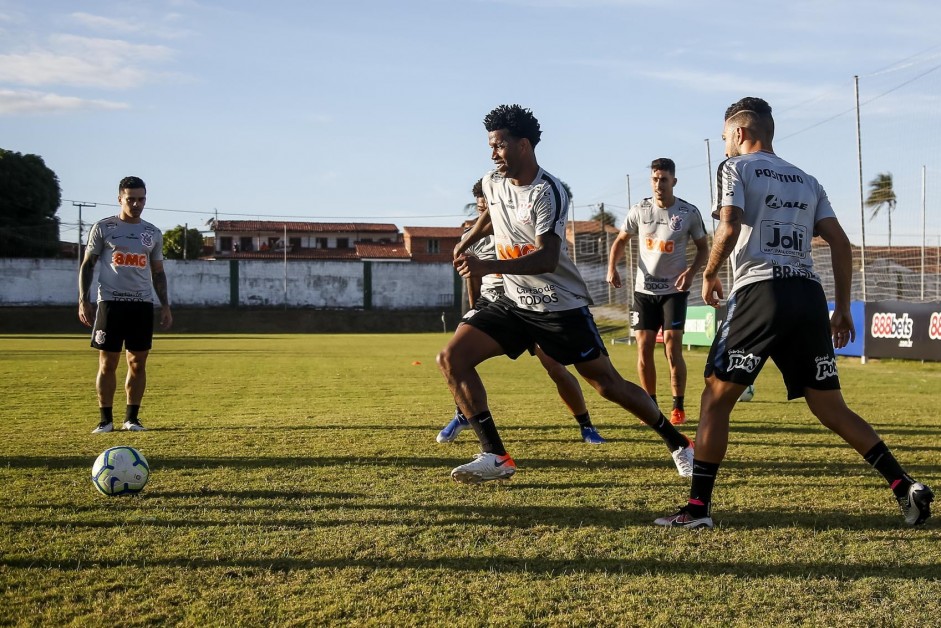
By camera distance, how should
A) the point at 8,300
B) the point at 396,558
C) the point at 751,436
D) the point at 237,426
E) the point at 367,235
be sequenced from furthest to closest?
the point at 367,235 < the point at 8,300 < the point at 237,426 < the point at 751,436 < the point at 396,558

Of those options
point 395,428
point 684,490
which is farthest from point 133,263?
point 684,490

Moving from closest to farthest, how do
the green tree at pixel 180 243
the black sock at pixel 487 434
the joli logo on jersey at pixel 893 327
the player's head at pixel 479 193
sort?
the black sock at pixel 487 434 → the player's head at pixel 479 193 → the joli logo on jersey at pixel 893 327 → the green tree at pixel 180 243

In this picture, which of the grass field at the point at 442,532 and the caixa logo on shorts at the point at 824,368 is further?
the caixa logo on shorts at the point at 824,368

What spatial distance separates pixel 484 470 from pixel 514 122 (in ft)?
6.84

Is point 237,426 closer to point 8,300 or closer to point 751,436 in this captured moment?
point 751,436

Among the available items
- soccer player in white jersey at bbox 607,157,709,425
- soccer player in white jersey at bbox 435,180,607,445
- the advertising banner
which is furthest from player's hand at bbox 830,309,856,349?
the advertising banner

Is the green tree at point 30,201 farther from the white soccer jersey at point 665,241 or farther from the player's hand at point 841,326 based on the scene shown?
the player's hand at point 841,326

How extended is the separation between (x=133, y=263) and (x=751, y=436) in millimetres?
5732

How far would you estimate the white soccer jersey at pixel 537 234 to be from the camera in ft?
17.8

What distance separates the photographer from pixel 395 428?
8133 mm

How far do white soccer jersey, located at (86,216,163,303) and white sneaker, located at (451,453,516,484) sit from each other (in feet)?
15.1

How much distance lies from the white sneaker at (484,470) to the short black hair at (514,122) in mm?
1928

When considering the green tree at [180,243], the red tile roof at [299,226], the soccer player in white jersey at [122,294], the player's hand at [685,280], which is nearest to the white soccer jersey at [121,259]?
the soccer player in white jersey at [122,294]

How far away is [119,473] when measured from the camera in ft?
16.5
